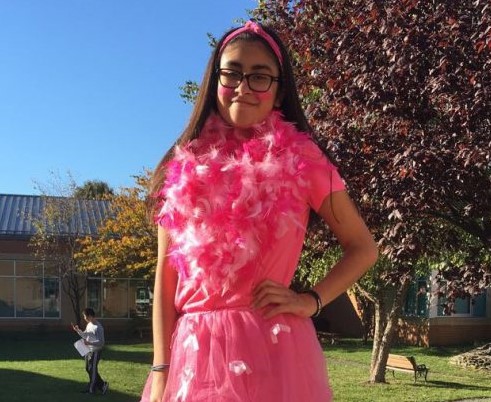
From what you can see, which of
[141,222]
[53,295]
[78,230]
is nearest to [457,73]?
[141,222]

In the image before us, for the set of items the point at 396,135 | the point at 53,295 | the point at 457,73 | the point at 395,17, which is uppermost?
the point at 395,17

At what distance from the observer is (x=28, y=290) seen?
2523 cm

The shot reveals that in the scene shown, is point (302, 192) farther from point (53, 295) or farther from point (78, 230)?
point (53, 295)

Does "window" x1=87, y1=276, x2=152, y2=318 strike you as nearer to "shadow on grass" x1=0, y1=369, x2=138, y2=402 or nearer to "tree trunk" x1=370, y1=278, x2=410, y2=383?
"shadow on grass" x1=0, y1=369, x2=138, y2=402

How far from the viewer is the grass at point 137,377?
10.9 m

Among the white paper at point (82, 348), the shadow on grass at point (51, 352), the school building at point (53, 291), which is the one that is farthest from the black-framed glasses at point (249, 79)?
the school building at point (53, 291)

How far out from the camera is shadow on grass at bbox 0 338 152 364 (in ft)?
53.8

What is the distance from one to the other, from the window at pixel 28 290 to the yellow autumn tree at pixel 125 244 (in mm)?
3094

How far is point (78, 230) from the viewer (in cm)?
2414

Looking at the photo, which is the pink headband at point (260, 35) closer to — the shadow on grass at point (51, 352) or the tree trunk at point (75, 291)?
the shadow on grass at point (51, 352)

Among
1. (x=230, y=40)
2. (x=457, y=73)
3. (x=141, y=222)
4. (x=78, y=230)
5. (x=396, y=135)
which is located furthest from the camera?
(x=78, y=230)

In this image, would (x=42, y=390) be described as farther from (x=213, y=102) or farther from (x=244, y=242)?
(x=244, y=242)

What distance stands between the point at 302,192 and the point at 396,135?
10.1 feet

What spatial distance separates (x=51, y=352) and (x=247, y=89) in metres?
18.0
